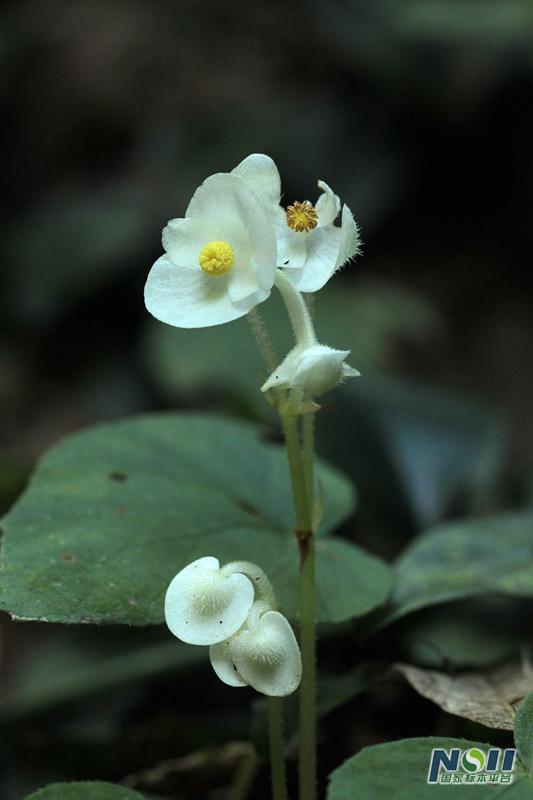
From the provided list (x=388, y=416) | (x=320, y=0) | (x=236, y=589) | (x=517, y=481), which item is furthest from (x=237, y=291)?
(x=320, y=0)

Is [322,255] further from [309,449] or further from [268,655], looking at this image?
[268,655]

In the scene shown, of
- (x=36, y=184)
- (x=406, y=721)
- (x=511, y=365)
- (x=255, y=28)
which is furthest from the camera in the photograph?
(x=255, y=28)

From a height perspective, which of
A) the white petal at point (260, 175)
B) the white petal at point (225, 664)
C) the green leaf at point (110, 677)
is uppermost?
Result: the white petal at point (260, 175)

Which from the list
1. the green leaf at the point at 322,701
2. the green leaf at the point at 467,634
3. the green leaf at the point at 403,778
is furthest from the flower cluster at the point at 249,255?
the green leaf at the point at 467,634

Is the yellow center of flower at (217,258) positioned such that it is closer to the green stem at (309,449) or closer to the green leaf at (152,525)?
the green stem at (309,449)

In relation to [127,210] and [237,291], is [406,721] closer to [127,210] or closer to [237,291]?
[237,291]

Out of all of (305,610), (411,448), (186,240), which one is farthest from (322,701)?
(411,448)

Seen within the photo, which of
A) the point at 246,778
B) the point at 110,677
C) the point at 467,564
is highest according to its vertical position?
the point at 467,564
